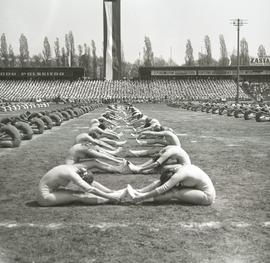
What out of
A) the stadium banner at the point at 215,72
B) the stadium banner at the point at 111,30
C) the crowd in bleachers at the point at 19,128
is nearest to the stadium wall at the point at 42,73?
the stadium banner at the point at 215,72

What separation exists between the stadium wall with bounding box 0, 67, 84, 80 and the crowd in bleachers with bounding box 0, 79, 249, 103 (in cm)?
265

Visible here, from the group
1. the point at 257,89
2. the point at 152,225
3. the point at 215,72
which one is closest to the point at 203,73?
the point at 215,72

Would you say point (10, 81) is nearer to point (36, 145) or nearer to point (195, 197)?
point (36, 145)

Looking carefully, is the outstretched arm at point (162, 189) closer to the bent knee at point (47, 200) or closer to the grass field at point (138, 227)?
the grass field at point (138, 227)

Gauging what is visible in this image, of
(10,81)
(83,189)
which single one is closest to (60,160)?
(83,189)

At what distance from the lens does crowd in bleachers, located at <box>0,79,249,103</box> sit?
10631 centimetres

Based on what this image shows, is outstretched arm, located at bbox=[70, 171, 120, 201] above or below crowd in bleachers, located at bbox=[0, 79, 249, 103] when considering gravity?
above

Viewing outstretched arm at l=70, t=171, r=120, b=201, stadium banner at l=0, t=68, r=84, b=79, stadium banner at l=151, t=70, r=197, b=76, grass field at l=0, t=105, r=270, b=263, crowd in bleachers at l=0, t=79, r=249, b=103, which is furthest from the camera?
stadium banner at l=151, t=70, r=197, b=76

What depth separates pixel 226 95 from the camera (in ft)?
352

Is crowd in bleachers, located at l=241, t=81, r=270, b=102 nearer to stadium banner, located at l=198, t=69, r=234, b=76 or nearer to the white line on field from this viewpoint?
stadium banner, located at l=198, t=69, r=234, b=76

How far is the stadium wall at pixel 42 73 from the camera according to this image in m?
121

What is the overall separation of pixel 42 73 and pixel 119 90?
25.0 m

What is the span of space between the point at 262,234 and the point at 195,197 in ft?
6.72

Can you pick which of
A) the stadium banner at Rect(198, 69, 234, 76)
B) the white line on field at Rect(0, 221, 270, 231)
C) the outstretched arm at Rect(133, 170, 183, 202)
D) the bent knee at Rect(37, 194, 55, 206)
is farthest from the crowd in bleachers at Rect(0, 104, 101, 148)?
the stadium banner at Rect(198, 69, 234, 76)
